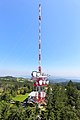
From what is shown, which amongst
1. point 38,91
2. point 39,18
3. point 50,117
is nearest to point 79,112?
point 50,117

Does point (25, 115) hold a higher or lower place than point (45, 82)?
lower

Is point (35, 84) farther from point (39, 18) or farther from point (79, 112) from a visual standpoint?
point (79, 112)

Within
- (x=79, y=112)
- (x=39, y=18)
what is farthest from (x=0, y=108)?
(x=39, y=18)

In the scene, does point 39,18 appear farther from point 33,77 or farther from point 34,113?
point 34,113

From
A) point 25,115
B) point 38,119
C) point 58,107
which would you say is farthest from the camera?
point 58,107

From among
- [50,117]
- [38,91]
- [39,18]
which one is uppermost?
[39,18]

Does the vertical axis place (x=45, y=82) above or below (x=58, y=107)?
above

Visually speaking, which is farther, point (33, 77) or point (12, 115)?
point (12, 115)

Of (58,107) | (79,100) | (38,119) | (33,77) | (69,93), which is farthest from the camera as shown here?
(69,93)

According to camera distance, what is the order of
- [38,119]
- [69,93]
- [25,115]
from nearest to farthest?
[38,119]
[25,115]
[69,93]
